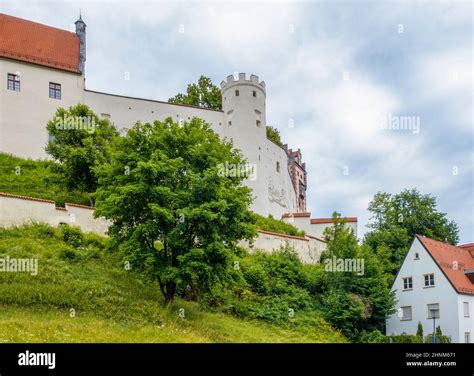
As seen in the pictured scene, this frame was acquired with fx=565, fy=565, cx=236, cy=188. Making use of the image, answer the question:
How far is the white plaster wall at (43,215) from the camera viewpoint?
2551 centimetres

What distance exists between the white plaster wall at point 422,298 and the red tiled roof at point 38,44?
1122 inches

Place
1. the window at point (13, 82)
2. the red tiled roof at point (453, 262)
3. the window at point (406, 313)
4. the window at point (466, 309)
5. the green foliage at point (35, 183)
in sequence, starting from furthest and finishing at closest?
1. the window at point (13, 82)
2. the green foliage at point (35, 183)
3. the window at point (406, 313)
4. the red tiled roof at point (453, 262)
5. the window at point (466, 309)

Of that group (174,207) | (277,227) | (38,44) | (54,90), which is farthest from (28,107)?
(174,207)

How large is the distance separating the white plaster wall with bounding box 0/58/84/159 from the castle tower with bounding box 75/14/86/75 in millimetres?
2081

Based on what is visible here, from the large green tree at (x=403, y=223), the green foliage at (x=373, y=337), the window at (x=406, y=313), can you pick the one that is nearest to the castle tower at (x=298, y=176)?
the large green tree at (x=403, y=223)

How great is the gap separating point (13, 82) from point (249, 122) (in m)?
18.9

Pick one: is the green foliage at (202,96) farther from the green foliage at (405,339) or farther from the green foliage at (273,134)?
the green foliage at (405,339)

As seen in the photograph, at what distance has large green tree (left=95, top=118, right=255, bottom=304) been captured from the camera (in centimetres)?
2092

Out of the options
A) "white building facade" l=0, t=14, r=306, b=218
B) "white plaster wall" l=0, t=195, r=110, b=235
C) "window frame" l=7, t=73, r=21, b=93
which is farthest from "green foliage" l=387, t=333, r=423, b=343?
"window frame" l=7, t=73, r=21, b=93

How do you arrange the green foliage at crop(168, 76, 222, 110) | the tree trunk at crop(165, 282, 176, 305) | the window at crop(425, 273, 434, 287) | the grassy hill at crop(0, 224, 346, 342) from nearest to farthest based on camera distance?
the grassy hill at crop(0, 224, 346, 342) → the tree trunk at crop(165, 282, 176, 305) → the window at crop(425, 273, 434, 287) → the green foliage at crop(168, 76, 222, 110)

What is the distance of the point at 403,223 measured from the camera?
42812 millimetres

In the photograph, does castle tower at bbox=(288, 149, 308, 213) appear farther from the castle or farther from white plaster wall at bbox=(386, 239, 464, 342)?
white plaster wall at bbox=(386, 239, 464, 342)
